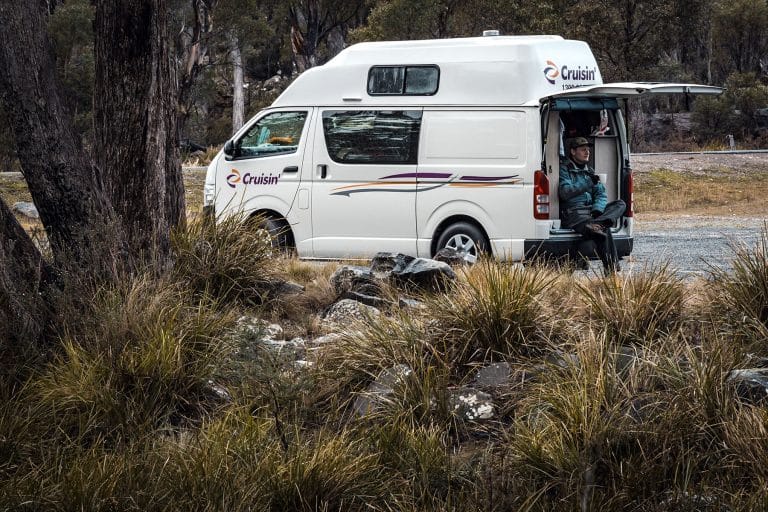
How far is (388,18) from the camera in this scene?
39656 mm

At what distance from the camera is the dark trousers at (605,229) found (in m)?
10.9

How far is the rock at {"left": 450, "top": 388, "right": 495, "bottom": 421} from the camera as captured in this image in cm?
668

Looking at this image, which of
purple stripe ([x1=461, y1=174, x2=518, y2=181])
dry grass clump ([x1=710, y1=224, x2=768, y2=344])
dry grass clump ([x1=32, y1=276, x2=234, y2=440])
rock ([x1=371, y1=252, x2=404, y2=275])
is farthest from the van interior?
dry grass clump ([x1=32, y1=276, x2=234, y2=440])

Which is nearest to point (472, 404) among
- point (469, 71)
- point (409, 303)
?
point (409, 303)

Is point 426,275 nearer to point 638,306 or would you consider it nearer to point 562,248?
point 638,306

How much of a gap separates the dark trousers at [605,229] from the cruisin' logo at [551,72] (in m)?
1.38

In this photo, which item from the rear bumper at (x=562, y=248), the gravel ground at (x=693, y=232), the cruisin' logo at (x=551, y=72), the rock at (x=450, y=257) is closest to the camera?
the rock at (x=450, y=257)

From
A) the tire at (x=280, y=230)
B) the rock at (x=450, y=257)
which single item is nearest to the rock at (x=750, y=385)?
the rock at (x=450, y=257)

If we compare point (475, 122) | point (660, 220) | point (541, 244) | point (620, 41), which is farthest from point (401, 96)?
point (620, 41)

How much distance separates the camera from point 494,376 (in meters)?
7.00

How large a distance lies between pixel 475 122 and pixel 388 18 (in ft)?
94.5

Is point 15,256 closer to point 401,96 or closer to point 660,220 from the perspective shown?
point 401,96

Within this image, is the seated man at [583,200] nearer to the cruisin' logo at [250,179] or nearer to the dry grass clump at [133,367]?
the cruisin' logo at [250,179]

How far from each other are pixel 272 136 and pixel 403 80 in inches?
63.9
